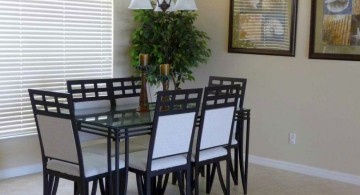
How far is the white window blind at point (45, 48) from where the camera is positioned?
15.4ft

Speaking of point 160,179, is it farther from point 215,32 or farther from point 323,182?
point 215,32

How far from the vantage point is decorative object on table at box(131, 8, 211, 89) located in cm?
541

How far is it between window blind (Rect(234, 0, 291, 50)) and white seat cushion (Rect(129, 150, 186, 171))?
2084 millimetres

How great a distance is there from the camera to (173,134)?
11.6ft

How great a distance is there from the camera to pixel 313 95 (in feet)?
16.6

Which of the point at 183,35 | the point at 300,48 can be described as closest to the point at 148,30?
the point at 183,35

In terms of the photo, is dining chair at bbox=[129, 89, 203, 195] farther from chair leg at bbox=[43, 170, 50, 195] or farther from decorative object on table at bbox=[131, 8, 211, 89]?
decorative object on table at bbox=[131, 8, 211, 89]

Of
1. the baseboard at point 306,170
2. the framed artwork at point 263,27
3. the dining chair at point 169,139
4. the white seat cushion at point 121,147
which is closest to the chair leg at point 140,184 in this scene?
the dining chair at point 169,139

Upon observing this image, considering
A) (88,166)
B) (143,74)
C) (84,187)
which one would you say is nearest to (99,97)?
(143,74)

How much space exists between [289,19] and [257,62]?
58 cm

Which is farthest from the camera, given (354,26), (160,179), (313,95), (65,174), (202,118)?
(313,95)

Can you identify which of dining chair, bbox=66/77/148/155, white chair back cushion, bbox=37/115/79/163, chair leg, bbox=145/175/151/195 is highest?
dining chair, bbox=66/77/148/155

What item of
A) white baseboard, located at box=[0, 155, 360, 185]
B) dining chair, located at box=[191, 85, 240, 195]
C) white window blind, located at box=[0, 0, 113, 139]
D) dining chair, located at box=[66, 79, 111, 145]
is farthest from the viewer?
white baseboard, located at box=[0, 155, 360, 185]

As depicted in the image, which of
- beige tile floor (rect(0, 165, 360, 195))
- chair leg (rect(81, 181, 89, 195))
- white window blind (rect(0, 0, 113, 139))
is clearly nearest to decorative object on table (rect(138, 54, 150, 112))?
beige tile floor (rect(0, 165, 360, 195))
